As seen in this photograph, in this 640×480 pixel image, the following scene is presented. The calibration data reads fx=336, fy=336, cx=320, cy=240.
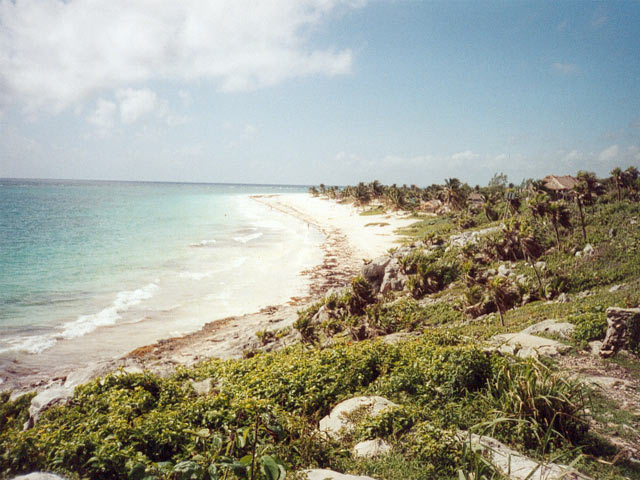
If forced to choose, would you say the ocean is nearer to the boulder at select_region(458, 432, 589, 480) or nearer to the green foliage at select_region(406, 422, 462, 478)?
the green foliage at select_region(406, 422, 462, 478)

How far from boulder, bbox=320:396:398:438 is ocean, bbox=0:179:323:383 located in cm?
1564


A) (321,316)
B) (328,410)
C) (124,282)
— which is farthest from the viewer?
(124,282)

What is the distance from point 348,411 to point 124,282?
2993cm

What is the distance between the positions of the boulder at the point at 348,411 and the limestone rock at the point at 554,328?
743 centimetres

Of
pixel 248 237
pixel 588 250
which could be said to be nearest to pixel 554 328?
pixel 588 250

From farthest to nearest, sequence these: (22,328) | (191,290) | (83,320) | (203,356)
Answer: (191,290), (83,320), (22,328), (203,356)

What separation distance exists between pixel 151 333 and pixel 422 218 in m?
56.5

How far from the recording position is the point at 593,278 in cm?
1762

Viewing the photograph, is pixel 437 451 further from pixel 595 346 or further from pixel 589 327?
pixel 589 327

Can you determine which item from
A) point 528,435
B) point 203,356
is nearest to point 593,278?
point 528,435

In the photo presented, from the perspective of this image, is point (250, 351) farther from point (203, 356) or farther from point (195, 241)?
point (195, 241)

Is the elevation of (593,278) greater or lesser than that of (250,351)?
greater

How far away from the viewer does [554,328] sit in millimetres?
11414

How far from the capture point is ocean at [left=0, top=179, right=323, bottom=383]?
779 inches
